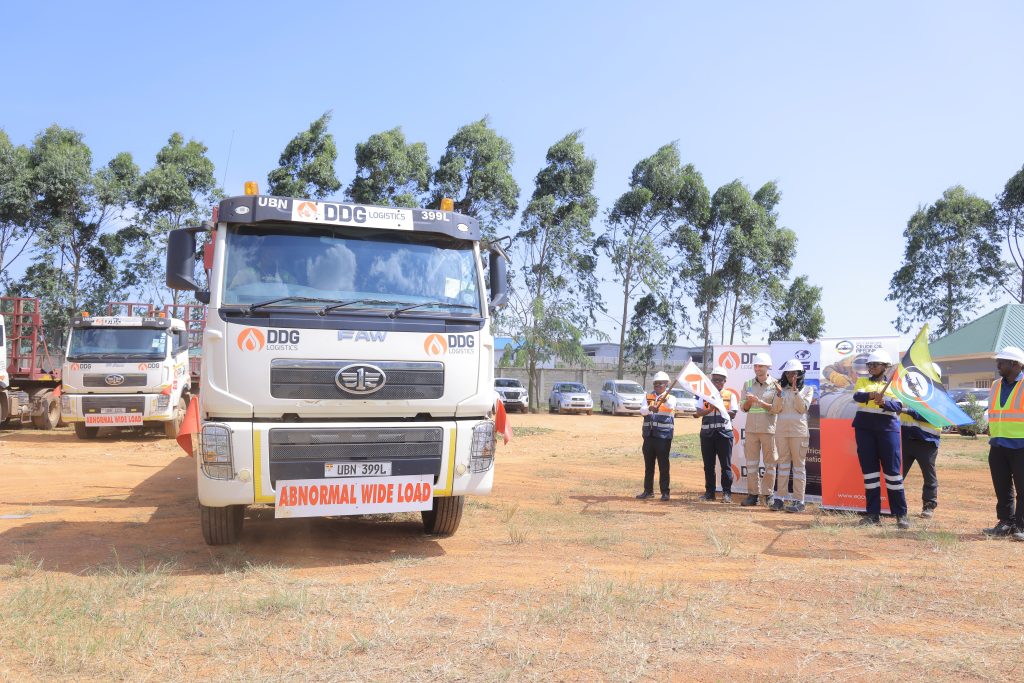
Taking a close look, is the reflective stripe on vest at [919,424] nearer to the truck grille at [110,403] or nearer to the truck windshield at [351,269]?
the truck windshield at [351,269]

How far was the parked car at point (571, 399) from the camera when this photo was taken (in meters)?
35.7

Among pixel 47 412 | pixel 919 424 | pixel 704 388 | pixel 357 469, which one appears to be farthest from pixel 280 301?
pixel 47 412

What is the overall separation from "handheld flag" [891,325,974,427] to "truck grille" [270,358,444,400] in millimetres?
5182

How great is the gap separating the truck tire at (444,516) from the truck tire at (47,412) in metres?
16.5

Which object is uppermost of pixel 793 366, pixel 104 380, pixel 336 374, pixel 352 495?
pixel 793 366

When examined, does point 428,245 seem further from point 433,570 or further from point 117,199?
point 117,199

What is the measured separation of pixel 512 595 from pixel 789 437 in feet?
16.4

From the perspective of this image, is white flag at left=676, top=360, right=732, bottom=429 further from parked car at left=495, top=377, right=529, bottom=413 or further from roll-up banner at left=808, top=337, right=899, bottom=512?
parked car at left=495, top=377, right=529, bottom=413

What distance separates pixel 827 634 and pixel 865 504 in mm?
5046

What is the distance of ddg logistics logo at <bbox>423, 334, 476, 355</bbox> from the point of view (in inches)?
262

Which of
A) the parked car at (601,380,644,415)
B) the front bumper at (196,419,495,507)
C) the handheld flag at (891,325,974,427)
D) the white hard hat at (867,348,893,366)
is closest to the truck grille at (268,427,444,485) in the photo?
the front bumper at (196,419,495,507)

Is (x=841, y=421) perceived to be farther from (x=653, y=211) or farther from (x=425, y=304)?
(x=653, y=211)

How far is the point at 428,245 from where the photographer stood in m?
7.15

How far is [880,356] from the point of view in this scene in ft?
29.4
